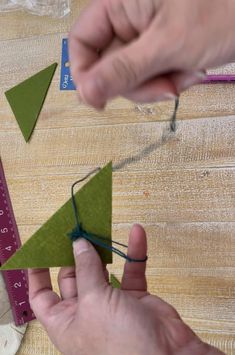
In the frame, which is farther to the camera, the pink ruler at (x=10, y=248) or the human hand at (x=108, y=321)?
the pink ruler at (x=10, y=248)

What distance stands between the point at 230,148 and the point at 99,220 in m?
0.32

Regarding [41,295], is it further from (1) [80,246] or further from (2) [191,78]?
(2) [191,78]

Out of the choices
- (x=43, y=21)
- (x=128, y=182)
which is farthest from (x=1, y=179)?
(x=43, y=21)

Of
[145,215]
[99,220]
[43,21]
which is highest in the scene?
[43,21]

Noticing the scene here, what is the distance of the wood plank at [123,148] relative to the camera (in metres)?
1.04

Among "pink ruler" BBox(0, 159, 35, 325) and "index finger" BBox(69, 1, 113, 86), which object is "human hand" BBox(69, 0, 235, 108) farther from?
"pink ruler" BBox(0, 159, 35, 325)

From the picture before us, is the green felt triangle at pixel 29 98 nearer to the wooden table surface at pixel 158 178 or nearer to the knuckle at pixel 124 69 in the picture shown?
the wooden table surface at pixel 158 178

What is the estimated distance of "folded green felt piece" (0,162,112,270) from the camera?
889mm

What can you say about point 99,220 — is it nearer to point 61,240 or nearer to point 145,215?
point 61,240

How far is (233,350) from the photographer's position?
37.4 inches

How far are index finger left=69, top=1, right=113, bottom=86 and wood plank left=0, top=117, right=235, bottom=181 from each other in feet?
1.10

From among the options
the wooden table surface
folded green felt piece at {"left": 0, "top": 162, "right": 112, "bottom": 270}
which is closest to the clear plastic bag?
the wooden table surface

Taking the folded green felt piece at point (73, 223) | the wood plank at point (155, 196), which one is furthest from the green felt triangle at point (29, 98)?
the folded green felt piece at point (73, 223)

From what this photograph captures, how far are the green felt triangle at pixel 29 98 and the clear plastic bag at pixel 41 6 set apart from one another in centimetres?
15
